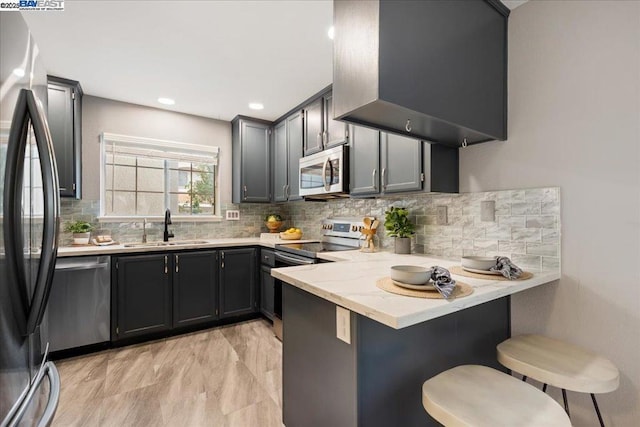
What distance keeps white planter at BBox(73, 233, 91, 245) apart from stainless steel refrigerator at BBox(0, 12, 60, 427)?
2.14 meters

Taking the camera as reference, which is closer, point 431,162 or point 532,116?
point 532,116

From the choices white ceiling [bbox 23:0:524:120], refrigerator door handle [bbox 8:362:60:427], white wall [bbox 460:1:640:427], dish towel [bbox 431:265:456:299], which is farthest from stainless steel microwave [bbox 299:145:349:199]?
refrigerator door handle [bbox 8:362:60:427]

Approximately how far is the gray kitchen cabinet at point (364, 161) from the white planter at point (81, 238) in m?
2.68

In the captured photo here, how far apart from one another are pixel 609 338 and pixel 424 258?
991 mm

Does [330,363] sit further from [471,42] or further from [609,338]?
[471,42]

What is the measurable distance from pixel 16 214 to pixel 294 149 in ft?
8.91

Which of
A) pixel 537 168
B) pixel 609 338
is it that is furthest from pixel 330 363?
pixel 537 168

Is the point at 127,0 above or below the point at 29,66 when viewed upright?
above

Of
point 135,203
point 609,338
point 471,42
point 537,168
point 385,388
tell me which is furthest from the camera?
point 135,203

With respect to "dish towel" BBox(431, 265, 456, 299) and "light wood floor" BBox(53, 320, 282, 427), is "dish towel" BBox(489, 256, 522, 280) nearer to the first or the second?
"dish towel" BBox(431, 265, 456, 299)

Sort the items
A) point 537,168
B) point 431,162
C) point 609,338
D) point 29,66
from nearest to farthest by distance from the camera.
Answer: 1. point 29,66
2. point 609,338
3. point 537,168
4. point 431,162

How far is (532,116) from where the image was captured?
1.67 m

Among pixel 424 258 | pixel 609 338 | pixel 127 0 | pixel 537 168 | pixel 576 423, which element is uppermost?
pixel 127 0

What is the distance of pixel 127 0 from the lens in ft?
5.55
